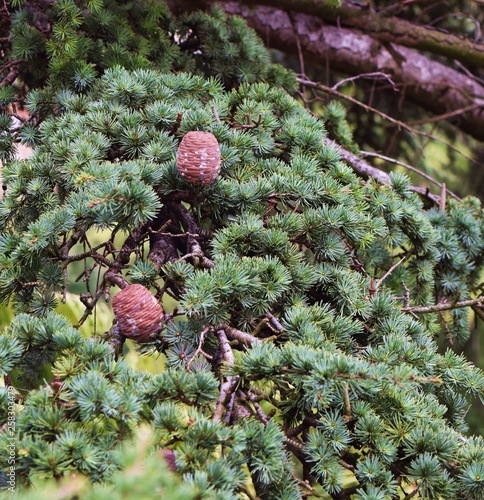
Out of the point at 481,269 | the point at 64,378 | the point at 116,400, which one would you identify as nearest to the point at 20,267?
the point at 64,378

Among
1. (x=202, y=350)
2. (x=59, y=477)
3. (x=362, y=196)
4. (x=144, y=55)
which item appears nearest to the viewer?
(x=59, y=477)

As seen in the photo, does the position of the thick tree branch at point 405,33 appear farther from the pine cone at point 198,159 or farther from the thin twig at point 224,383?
the thin twig at point 224,383

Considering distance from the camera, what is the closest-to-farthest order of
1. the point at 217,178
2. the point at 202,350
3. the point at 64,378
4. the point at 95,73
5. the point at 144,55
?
the point at 64,378, the point at 202,350, the point at 217,178, the point at 95,73, the point at 144,55

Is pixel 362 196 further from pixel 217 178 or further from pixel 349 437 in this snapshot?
pixel 349 437

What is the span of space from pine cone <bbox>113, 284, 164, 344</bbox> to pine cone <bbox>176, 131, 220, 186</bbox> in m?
0.23

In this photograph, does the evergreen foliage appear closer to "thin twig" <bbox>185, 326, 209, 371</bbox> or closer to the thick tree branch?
"thin twig" <bbox>185, 326, 209, 371</bbox>

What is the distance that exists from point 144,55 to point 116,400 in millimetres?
1026

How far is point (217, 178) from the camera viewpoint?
3.91 ft

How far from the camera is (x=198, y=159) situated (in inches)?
44.0

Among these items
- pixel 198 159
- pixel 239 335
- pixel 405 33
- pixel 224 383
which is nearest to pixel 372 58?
pixel 405 33

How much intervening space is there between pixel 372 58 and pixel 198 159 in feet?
4.95

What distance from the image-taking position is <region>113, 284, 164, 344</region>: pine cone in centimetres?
100

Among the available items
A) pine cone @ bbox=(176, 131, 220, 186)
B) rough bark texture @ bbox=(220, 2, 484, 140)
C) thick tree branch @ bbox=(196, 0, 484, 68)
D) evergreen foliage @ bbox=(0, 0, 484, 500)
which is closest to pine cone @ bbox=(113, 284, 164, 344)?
evergreen foliage @ bbox=(0, 0, 484, 500)

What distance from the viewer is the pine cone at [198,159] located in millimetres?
1119
